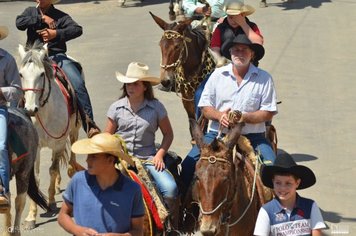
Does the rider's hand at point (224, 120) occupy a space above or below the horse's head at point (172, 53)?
above

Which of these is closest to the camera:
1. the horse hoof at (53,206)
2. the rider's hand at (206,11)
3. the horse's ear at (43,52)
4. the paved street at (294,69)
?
the horse's ear at (43,52)

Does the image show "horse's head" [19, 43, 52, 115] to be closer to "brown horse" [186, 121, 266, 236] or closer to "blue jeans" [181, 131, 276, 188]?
"blue jeans" [181, 131, 276, 188]

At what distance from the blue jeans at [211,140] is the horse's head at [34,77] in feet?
9.25

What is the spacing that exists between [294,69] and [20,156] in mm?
11252

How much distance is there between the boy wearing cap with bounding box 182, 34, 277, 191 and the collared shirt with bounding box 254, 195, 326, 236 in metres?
1.94

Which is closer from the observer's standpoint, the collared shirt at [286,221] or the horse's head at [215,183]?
the collared shirt at [286,221]

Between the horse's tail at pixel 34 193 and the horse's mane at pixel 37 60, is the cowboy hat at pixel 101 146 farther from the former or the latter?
the horse's mane at pixel 37 60

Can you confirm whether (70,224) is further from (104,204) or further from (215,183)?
(215,183)

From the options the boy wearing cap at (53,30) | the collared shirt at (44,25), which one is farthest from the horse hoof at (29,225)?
the collared shirt at (44,25)

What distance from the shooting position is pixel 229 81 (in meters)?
9.47

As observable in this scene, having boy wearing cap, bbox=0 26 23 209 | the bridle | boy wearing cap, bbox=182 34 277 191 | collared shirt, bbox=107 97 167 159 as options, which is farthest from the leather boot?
the bridle

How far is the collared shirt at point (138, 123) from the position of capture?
31.4 feet

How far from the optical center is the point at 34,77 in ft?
38.6

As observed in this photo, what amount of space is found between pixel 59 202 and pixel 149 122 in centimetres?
369
